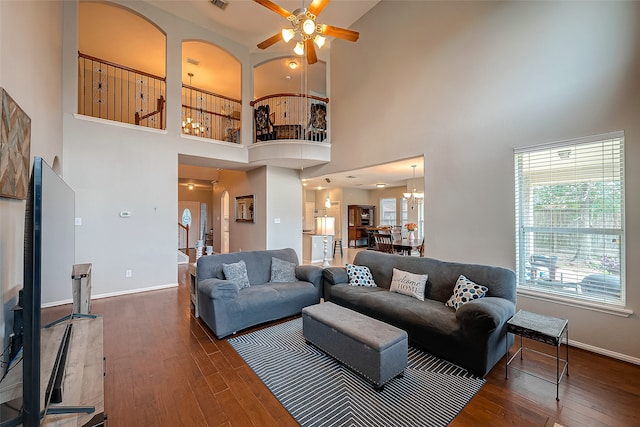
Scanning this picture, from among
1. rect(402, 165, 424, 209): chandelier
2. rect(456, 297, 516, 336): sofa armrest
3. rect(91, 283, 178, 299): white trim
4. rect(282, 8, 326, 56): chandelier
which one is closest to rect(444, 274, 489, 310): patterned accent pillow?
rect(456, 297, 516, 336): sofa armrest

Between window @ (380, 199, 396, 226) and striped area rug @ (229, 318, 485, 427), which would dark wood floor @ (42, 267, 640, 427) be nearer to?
striped area rug @ (229, 318, 485, 427)

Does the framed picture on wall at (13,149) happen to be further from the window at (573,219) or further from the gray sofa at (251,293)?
the window at (573,219)

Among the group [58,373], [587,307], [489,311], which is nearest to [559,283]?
[587,307]

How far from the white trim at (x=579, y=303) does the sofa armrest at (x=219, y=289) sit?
11.2 ft

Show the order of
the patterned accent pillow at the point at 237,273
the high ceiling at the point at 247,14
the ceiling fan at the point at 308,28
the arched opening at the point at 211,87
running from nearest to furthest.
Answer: the ceiling fan at the point at 308,28
the patterned accent pillow at the point at 237,273
the high ceiling at the point at 247,14
the arched opening at the point at 211,87

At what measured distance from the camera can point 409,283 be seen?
3.22 meters

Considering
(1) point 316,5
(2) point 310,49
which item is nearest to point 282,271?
(2) point 310,49

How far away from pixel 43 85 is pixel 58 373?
3.06 metres

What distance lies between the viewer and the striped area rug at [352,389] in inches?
74.0

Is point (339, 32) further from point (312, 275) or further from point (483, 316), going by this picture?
point (483, 316)

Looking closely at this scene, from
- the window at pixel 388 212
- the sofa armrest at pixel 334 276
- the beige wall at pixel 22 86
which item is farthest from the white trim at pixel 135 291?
the window at pixel 388 212

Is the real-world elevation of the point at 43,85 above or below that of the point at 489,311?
above

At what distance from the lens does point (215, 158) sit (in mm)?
5812

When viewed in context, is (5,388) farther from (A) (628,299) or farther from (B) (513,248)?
(A) (628,299)
